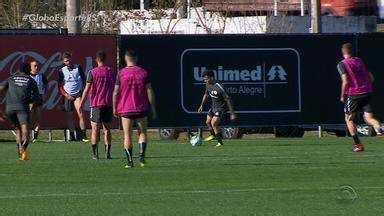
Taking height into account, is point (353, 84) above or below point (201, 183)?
above

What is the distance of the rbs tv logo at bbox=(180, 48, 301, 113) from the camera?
32156 millimetres

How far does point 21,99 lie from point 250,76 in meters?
10.9

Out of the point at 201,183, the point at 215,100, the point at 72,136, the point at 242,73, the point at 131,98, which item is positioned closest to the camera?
the point at 201,183

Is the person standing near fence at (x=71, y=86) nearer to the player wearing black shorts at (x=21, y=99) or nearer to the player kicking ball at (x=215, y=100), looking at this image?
the player kicking ball at (x=215, y=100)

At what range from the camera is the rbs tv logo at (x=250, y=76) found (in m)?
32.2

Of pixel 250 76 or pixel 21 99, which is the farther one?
pixel 250 76

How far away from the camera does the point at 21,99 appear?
22641 millimetres

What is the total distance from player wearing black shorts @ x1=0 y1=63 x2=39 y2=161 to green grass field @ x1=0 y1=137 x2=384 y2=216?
553mm

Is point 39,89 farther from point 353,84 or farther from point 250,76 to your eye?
point 353,84

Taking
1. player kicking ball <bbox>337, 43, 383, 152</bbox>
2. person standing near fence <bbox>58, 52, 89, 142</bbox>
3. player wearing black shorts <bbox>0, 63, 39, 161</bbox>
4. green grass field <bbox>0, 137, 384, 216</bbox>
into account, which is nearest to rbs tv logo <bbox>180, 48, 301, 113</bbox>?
person standing near fence <bbox>58, 52, 89, 142</bbox>

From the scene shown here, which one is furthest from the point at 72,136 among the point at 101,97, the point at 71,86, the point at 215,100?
the point at 101,97

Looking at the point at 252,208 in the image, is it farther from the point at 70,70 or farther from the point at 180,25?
the point at 180,25

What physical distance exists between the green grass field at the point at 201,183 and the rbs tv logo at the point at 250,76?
6297 millimetres

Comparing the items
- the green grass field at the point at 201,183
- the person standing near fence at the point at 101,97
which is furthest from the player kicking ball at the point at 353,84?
the person standing near fence at the point at 101,97
